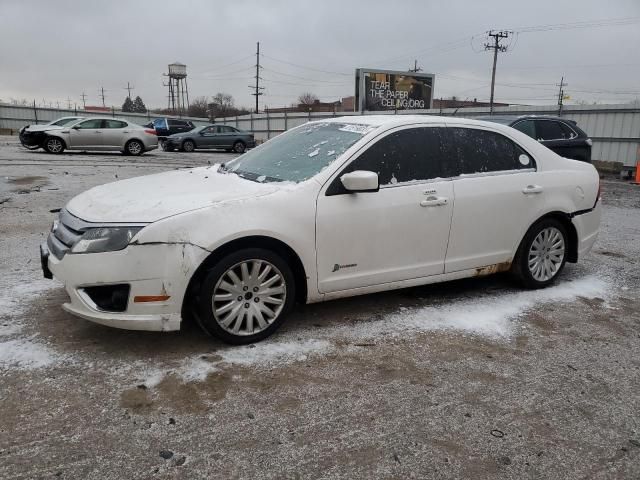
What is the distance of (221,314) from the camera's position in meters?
3.46

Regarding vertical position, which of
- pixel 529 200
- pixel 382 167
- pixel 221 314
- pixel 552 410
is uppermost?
pixel 382 167

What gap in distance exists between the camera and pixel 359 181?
3689 mm

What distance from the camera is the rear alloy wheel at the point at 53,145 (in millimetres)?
18547

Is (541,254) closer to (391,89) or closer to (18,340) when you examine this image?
(18,340)

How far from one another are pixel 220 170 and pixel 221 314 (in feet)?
5.35

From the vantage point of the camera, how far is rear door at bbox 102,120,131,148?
19188 millimetres

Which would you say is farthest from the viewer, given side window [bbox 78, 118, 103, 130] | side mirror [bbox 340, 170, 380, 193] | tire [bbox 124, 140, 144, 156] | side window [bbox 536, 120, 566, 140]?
tire [bbox 124, 140, 144, 156]

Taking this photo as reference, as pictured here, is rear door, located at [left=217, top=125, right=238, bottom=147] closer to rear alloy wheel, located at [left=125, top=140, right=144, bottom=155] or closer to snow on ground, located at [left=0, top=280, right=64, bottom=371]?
rear alloy wheel, located at [left=125, top=140, right=144, bottom=155]

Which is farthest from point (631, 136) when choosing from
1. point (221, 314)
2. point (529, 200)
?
point (221, 314)

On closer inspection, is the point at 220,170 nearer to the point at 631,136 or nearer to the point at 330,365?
the point at 330,365

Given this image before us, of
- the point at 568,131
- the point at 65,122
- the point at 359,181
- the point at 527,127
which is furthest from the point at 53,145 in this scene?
the point at 359,181

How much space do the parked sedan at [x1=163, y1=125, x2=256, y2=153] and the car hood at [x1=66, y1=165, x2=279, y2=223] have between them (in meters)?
21.2

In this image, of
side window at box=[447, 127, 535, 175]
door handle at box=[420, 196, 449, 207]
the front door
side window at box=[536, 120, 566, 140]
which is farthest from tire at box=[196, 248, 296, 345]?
side window at box=[536, 120, 566, 140]

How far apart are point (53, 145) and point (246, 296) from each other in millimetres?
17878
